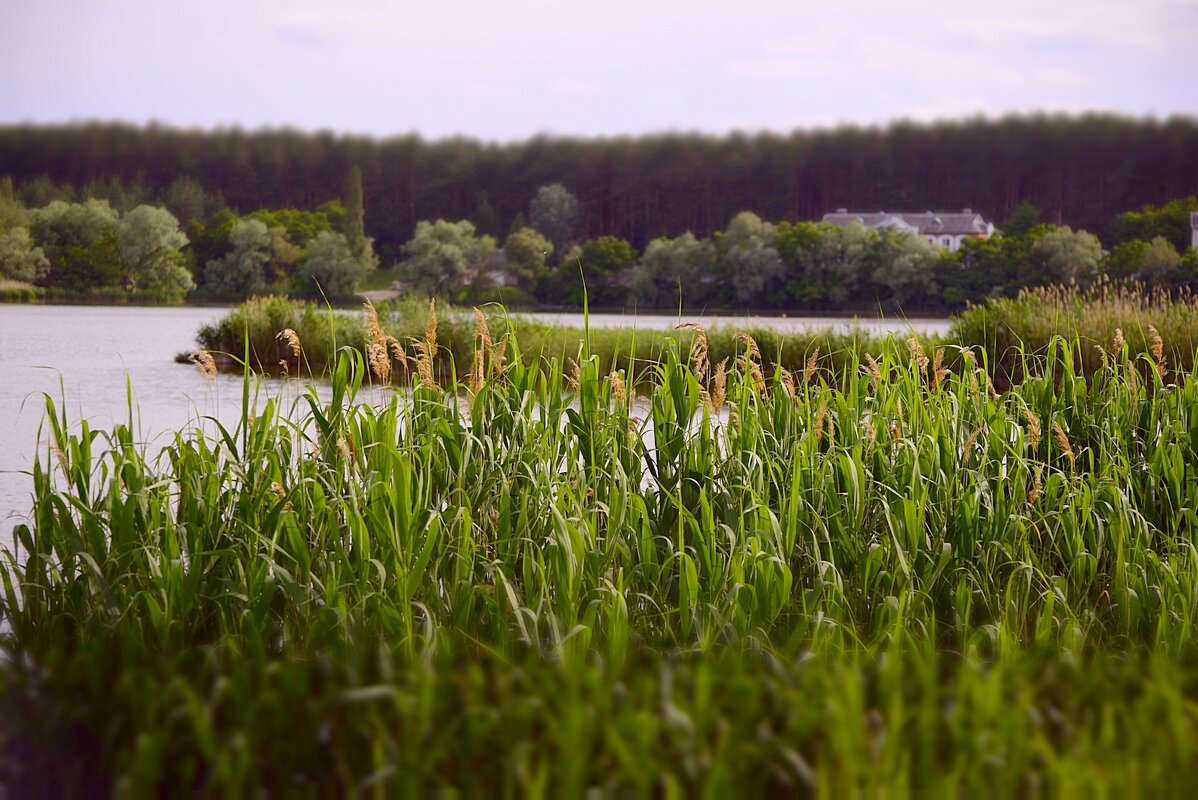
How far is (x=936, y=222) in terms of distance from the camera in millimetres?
57812

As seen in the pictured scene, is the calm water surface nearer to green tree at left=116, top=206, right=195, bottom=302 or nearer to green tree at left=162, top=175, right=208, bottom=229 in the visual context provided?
green tree at left=116, top=206, right=195, bottom=302

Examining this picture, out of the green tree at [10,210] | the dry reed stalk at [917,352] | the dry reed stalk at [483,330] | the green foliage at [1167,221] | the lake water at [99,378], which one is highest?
the green foliage at [1167,221]

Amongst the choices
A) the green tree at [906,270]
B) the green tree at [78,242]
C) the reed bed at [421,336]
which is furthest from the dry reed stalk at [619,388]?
the green tree at [906,270]

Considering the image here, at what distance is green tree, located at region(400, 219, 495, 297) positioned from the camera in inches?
1372

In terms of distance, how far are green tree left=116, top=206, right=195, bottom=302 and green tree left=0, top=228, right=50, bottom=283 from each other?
71.2 inches

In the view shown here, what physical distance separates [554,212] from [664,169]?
30.9 feet

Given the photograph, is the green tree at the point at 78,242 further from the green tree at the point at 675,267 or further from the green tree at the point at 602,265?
the green tree at the point at 675,267

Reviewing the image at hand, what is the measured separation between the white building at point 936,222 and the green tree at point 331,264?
3264 cm

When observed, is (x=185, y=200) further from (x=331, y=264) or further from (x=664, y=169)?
(x=664, y=169)

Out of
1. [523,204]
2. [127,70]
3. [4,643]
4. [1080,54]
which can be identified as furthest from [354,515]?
[523,204]

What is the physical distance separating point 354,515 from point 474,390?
3.07 feet

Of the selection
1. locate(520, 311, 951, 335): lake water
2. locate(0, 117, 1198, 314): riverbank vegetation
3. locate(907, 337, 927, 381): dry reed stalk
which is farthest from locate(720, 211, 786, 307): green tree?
locate(907, 337, 927, 381): dry reed stalk

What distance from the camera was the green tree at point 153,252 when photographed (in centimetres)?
2311

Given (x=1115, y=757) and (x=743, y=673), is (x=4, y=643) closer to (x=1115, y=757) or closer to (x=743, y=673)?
(x=743, y=673)
